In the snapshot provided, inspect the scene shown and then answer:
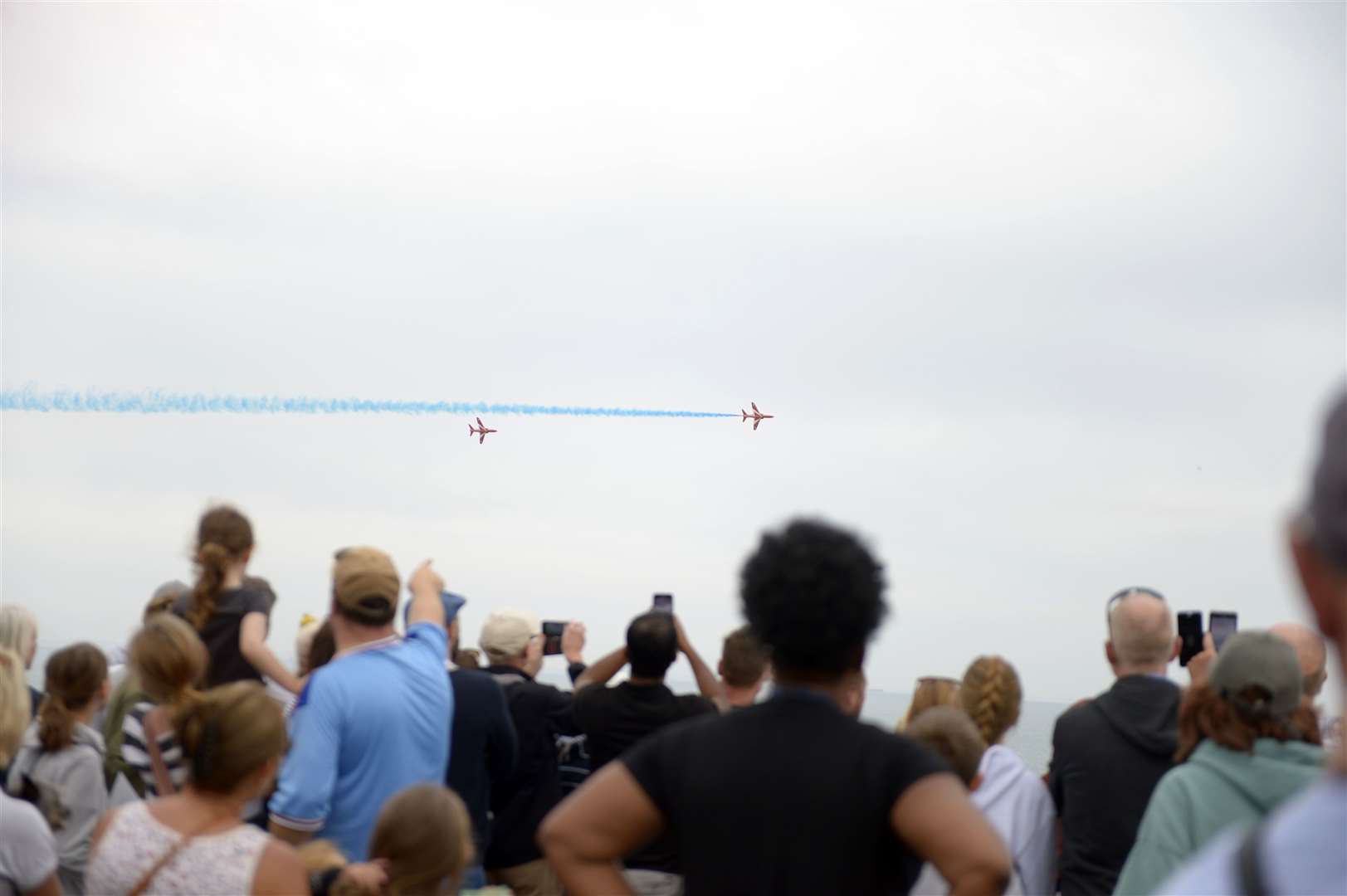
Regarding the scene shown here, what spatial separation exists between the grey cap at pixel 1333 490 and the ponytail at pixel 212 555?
551cm

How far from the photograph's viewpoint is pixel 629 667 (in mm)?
7113

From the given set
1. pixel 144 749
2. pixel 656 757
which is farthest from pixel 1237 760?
pixel 144 749

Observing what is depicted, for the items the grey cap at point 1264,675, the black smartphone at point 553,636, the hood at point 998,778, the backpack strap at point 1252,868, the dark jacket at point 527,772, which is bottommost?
the dark jacket at point 527,772

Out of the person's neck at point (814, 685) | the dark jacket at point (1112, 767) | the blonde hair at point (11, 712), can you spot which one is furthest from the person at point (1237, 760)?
the blonde hair at point (11, 712)

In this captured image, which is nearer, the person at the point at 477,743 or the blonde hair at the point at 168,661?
the blonde hair at the point at 168,661

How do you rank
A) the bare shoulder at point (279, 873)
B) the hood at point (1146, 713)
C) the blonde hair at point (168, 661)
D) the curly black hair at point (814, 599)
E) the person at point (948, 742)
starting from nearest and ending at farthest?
the curly black hair at point (814, 599)
the bare shoulder at point (279, 873)
the blonde hair at point (168, 661)
the person at point (948, 742)
the hood at point (1146, 713)

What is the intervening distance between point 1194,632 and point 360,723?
3.89 metres

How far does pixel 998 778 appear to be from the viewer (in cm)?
602

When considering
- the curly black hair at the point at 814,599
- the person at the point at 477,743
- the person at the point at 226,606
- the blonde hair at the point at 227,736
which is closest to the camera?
the curly black hair at the point at 814,599

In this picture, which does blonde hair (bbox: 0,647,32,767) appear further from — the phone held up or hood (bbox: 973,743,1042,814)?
the phone held up

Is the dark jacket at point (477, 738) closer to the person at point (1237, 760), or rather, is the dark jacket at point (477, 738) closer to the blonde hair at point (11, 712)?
the blonde hair at point (11, 712)

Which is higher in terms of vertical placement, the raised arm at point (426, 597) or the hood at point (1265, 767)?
the raised arm at point (426, 597)

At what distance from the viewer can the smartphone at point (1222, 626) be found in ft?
22.5

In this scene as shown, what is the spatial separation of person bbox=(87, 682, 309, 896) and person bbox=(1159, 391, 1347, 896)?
337 cm
